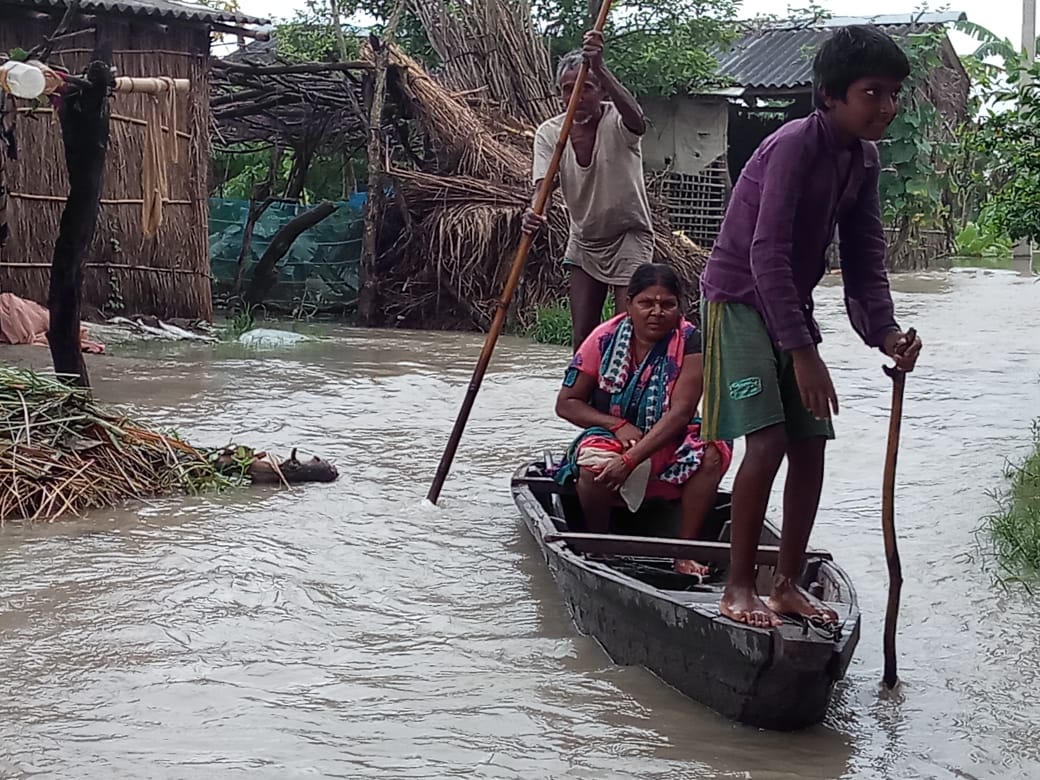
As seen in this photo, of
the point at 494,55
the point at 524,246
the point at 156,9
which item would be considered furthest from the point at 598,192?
the point at 494,55

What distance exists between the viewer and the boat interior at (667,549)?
12.0 feet

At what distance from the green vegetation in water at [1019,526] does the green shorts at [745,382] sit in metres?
1.65

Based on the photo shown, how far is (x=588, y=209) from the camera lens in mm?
6180

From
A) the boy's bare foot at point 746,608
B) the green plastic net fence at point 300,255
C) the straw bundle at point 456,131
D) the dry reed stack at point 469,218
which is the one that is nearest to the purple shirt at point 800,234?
the boy's bare foot at point 746,608

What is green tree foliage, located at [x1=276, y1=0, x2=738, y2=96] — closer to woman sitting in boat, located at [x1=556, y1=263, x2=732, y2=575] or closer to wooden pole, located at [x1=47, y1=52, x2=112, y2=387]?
wooden pole, located at [x1=47, y1=52, x2=112, y2=387]

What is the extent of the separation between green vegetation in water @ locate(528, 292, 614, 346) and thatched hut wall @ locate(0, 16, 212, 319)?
9.80ft

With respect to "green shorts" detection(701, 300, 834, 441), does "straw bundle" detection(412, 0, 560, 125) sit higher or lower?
higher

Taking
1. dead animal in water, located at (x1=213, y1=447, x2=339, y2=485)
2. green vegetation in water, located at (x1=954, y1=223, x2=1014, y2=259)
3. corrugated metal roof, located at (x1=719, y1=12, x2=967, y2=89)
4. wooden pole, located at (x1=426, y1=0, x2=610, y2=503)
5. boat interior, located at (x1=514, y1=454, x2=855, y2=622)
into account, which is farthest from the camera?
green vegetation in water, located at (x1=954, y1=223, x2=1014, y2=259)

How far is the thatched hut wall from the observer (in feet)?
34.8

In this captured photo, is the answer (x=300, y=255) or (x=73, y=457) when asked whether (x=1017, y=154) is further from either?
(x=300, y=255)

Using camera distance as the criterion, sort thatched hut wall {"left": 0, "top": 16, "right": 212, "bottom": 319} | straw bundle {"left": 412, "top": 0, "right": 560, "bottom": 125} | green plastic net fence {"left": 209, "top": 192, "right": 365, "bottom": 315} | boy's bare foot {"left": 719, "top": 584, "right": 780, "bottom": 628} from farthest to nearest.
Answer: green plastic net fence {"left": 209, "top": 192, "right": 365, "bottom": 315} → straw bundle {"left": 412, "top": 0, "right": 560, "bottom": 125} → thatched hut wall {"left": 0, "top": 16, "right": 212, "bottom": 319} → boy's bare foot {"left": 719, "top": 584, "right": 780, "bottom": 628}

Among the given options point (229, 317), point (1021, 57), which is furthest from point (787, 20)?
point (1021, 57)

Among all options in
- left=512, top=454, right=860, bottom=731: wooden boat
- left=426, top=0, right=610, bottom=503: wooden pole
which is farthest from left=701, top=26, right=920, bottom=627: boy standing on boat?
left=426, top=0, right=610, bottom=503: wooden pole

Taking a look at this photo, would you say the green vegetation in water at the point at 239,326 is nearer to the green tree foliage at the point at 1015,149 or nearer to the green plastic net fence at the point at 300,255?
the green plastic net fence at the point at 300,255
